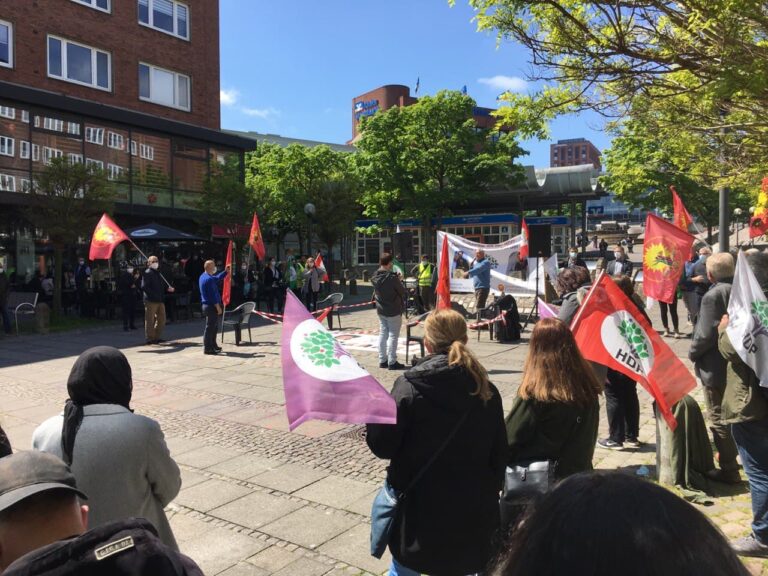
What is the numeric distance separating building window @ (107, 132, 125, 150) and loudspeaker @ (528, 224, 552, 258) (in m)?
15.8

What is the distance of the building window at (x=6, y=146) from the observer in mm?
18711

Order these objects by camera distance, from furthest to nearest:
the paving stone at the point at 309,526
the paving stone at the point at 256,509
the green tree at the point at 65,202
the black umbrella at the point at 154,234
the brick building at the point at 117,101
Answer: the brick building at the point at 117,101
the black umbrella at the point at 154,234
the green tree at the point at 65,202
the paving stone at the point at 256,509
the paving stone at the point at 309,526

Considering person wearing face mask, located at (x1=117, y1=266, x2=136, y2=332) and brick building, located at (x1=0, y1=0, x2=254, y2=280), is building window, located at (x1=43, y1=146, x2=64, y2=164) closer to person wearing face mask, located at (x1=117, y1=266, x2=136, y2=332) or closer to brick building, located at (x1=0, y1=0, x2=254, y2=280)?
brick building, located at (x1=0, y1=0, x2=254, y2=280)

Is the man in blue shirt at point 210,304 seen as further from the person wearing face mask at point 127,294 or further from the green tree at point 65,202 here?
the green tree at point 65,202

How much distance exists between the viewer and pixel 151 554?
117cm

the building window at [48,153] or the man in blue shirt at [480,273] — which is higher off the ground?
→ the building window at [48,153]

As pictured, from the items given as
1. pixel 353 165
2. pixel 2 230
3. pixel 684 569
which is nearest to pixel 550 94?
pixel 684 569

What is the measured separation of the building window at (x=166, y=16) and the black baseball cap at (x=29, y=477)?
2681 centimetres

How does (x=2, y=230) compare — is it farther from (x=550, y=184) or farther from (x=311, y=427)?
(x=550, y=184)

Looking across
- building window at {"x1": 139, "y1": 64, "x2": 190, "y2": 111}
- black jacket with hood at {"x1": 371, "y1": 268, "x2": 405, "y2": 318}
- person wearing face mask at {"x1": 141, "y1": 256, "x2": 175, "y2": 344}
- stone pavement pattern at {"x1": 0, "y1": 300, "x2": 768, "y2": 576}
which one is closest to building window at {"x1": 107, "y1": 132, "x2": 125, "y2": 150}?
building window at {"x1": 139, "y1": 64, "x2": 190, "y2": 111}

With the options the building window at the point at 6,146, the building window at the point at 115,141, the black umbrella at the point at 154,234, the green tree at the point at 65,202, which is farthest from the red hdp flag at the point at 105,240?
the building window at the point at 115,141

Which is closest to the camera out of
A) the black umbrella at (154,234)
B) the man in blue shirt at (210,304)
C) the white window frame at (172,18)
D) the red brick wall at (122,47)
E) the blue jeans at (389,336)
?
the blue jeans at (389,336)

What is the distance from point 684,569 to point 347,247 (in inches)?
1892

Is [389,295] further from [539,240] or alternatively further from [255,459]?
[539,240]
